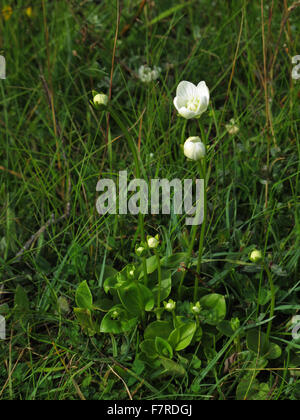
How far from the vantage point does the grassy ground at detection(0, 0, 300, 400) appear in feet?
3.52

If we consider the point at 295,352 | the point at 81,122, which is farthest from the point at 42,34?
the point at 295,352

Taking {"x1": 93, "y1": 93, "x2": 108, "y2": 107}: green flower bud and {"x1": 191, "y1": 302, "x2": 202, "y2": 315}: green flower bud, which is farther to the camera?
{"x1": 191, "y1": 302, "x2": 202, "y2": 315}: green flower bud

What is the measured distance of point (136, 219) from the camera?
4.34ft

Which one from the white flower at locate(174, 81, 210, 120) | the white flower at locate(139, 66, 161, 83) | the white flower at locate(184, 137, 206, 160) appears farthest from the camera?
the white flower at locate(139, 66, 161, 83)

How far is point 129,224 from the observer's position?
133cm

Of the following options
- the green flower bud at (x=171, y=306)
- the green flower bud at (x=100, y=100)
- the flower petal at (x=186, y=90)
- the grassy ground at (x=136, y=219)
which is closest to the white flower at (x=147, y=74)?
the grassy ground at (x=136, y=219)

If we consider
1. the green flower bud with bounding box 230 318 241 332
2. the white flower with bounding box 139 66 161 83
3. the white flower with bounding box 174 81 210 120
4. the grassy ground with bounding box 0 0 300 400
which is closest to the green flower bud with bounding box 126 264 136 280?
the grassy ground with bounding box 0 0 300 400

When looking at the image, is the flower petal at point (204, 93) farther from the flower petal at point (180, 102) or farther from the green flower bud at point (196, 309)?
the green flower bud at point (196, 309)

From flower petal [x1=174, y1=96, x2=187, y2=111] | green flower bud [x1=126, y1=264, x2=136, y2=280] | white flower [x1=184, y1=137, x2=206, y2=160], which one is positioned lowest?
green flower bud [x1=126, y1=264, x2=136, y2=280]

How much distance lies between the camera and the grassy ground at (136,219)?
42.3 inches

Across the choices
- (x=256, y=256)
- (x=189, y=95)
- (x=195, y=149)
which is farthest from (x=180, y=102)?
(x=256, y=256)

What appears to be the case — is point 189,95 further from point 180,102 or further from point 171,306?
point 171,306

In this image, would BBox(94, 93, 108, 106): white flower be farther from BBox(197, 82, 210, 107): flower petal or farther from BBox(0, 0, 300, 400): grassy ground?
BBox(0, 0, 300, 400): grassy ground

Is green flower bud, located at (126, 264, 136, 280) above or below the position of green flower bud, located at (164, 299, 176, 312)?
above
